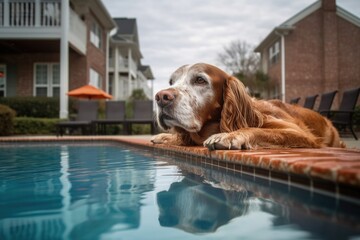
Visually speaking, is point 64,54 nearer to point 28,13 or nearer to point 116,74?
point 28,13

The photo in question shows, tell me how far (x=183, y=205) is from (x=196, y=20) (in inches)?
1086

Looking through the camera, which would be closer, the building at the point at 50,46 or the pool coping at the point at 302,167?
the pool coping at the point at 302,167

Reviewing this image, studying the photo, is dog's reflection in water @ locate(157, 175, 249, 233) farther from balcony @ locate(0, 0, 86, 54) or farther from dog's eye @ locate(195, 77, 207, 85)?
balcony @ locate(0, 0, 86, 54)

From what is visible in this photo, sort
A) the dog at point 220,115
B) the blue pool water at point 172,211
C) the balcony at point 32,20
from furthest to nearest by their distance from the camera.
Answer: the balcony at point 32,20, the dog at point 220,115, the blue pool water at point 172,211

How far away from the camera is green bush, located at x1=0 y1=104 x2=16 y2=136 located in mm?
12016

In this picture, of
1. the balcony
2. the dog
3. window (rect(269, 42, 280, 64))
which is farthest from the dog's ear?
window (rect(269, 42, 280, 64))

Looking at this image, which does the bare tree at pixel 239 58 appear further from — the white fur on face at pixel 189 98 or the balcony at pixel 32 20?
the white fur on face at pixel 189 98

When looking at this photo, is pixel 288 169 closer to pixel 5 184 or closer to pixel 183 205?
pixel 183 205

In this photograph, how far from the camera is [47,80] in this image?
17562 millimetres

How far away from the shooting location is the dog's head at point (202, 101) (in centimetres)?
329

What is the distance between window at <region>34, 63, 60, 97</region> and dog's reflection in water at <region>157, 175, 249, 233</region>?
16.7m

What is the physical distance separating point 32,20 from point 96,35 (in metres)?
6.20

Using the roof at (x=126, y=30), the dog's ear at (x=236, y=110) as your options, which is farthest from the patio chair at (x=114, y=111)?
the roof at (x=126, y=30)

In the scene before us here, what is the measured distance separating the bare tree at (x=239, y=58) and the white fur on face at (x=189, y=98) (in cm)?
3072
